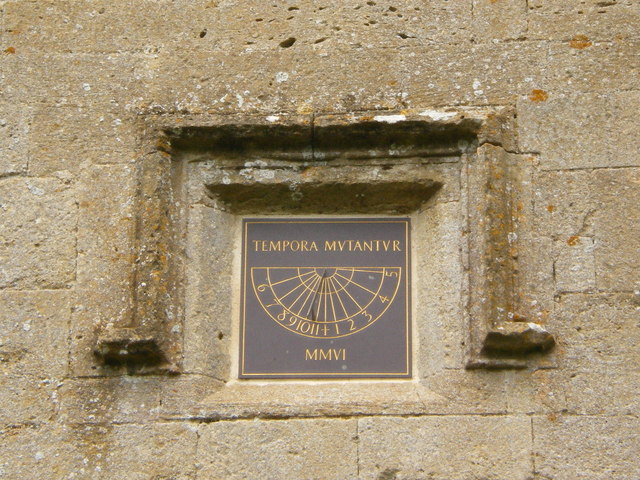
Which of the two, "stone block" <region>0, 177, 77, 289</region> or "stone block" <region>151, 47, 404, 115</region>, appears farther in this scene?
"stone block" <region>151, 47, 404, 115</region>

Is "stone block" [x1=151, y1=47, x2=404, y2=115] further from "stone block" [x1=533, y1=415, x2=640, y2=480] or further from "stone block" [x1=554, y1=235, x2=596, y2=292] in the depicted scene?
"stone block" [x1=533, y1=415, x2=640, y2=480]

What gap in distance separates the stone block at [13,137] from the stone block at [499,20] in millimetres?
2279

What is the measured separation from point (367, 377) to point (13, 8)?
8.67 ft

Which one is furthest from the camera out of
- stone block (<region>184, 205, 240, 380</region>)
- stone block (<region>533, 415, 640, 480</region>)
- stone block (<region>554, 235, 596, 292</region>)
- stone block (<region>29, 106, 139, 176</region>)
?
stone block (<region>29, 106, 139, 176</region>)

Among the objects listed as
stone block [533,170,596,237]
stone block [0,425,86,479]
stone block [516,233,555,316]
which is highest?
stone block [533,170,596,237]

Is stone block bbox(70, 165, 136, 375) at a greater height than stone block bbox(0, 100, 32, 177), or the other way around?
stone block bbox(0, 100, 32, 177)

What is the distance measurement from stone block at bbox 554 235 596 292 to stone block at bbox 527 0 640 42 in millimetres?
1040

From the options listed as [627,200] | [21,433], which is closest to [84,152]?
[21,433]

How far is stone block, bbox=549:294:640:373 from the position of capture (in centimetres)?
549

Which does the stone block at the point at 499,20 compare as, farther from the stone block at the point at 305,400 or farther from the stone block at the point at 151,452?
the stone block at the point at 151,452

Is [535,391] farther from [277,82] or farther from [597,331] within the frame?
[277,82]

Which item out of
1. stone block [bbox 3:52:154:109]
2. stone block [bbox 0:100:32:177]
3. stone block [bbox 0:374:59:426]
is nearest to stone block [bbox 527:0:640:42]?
stone block [bbox 3:52:154:109]

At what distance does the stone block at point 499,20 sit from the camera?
20.0 ft

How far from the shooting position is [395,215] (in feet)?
19.9
